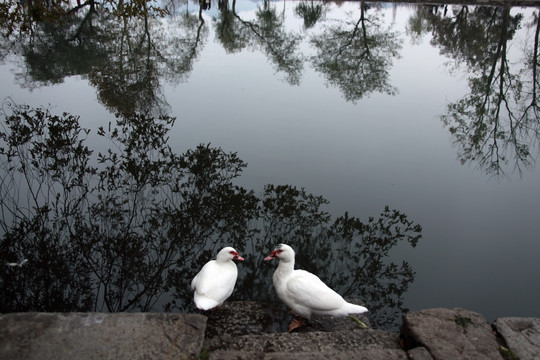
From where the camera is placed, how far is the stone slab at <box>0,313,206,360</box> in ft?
7.87

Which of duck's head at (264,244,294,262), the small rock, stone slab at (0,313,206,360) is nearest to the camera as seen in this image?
stone slab at (0,313,206,360)

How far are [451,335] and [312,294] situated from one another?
103 cm

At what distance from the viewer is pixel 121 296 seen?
A: 3.96m

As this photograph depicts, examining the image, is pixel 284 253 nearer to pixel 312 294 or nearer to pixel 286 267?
pixel 286 267

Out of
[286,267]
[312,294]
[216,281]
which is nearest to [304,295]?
[312,294]

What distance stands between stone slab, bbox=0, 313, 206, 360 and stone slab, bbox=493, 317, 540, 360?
6.87ft

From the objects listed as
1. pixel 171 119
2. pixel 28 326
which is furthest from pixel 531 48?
pixel 28 326

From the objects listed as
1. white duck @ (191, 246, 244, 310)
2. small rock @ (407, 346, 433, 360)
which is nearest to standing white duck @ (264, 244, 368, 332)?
white duck @ (191, 246, 244, 310)

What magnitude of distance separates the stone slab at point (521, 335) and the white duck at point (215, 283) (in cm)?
205

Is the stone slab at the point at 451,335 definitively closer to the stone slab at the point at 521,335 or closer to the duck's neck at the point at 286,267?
the stone slab at the point at 521,335

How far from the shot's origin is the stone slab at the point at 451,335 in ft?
8.68

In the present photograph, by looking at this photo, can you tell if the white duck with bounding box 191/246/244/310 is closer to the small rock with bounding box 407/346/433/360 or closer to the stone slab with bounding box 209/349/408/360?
the stone slab with bounding box 209/349/408/360

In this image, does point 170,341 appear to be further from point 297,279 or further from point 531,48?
point 531,48

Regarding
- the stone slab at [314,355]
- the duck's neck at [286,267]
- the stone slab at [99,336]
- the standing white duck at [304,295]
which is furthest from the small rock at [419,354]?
the stone slab at [99,336]
